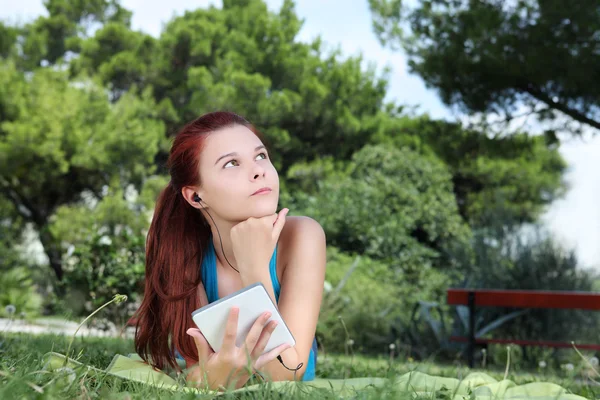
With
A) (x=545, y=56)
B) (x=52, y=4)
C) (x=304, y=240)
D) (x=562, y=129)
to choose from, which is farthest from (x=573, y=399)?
(x=52, y=4)

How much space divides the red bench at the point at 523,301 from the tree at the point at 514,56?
3.18 meters

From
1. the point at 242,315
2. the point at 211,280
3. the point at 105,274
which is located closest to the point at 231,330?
the point at 242,315

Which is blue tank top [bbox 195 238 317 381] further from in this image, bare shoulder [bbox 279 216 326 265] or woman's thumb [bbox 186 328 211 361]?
woman's thumb [bbox 186 328 211 361]

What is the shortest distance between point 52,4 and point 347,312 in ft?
53.5

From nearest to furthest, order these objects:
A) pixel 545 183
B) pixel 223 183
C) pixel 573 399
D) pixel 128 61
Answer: pixel 573 399, pixel 223 183, pixel 128 61, pixel 545 183

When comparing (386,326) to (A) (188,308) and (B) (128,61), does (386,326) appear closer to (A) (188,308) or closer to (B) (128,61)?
(A) (188,308)

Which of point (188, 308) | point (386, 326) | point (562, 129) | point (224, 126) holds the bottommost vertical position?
point (386, 326)

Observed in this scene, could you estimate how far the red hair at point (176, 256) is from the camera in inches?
89.0

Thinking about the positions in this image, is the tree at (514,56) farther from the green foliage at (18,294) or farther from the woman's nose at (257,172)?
the green foliage at (18,294)

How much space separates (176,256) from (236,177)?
17.9 inches

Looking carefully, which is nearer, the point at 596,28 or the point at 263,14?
the point at 596,28

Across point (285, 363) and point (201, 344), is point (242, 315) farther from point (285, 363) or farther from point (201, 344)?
point (285, 363)

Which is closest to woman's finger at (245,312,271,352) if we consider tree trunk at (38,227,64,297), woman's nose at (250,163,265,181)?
woman's nose at (250,163,265,181)

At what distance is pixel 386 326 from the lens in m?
7.80
